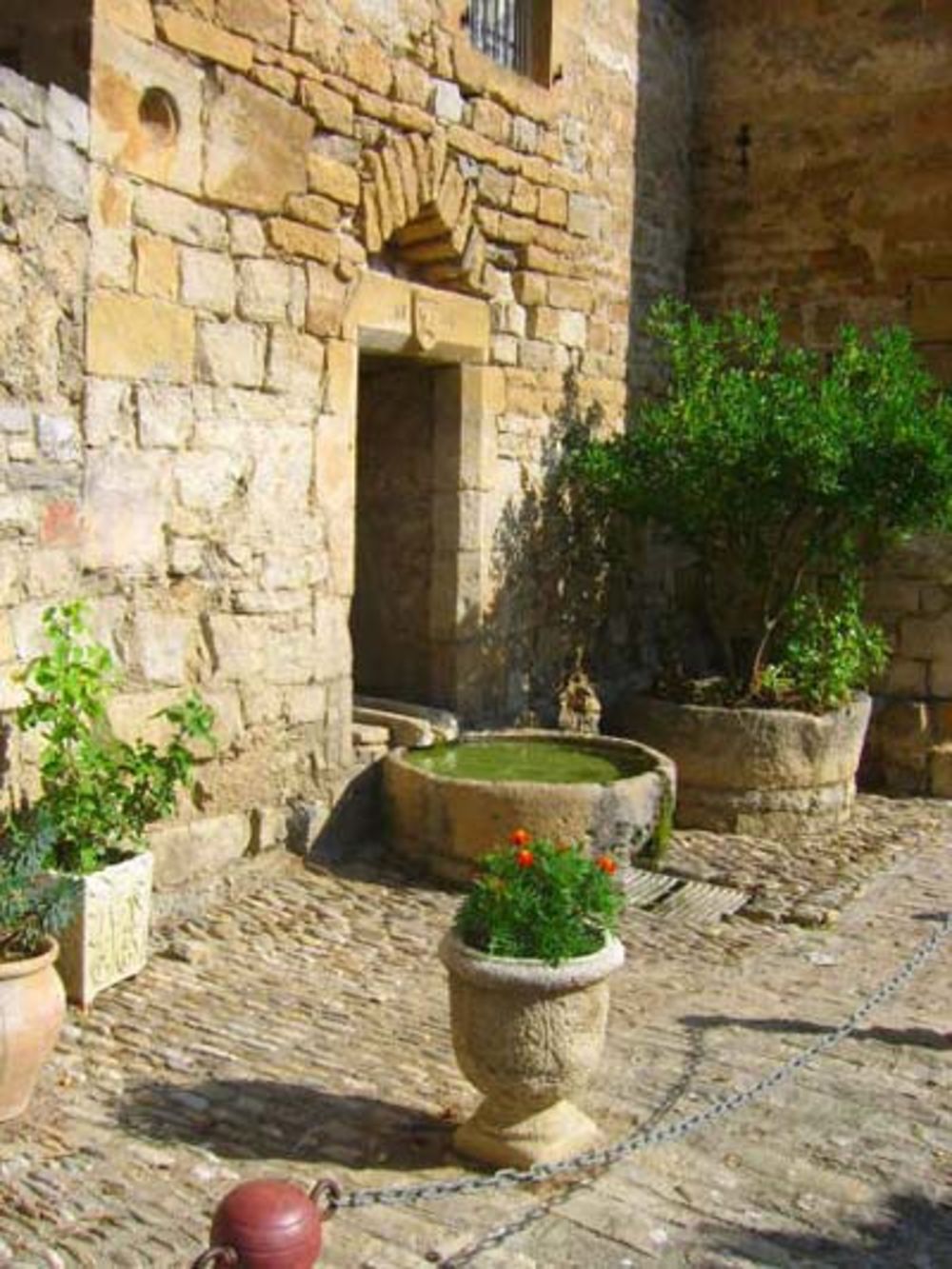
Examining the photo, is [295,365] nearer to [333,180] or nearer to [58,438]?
[333,180]

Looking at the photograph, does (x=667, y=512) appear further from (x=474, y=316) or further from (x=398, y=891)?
(x=398, y=891)

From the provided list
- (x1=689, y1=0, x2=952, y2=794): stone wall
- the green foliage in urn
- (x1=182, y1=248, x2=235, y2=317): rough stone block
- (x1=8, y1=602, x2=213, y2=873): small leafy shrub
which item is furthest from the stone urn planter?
(x1=689, y1=0, x2=952, y2=794): stone wall

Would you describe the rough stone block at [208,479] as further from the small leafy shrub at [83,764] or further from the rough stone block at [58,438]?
the small leafy shrub at [83,764]

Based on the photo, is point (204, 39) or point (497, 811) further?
point (497, 811)

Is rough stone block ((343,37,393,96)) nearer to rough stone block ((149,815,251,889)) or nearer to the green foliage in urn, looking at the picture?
the green foliage in urn

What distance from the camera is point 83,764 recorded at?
5062 millimetres

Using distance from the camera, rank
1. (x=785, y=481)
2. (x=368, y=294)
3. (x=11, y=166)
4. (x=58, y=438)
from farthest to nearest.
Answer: (x=785, y=481) < (x=368, y=294) < (x=58, y=438) < (x=11, y=166)

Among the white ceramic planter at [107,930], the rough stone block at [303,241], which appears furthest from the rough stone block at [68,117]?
the white ceramic planter at [107,930]

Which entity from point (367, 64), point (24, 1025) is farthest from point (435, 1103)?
point (367, 64)

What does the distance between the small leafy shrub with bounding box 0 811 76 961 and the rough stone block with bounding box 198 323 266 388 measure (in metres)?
2.27

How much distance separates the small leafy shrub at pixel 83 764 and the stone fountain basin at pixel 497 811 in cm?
142

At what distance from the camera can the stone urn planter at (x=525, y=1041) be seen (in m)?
3.81

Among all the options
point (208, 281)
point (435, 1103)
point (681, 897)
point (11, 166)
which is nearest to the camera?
point (435, 1103)

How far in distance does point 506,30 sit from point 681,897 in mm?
4724
